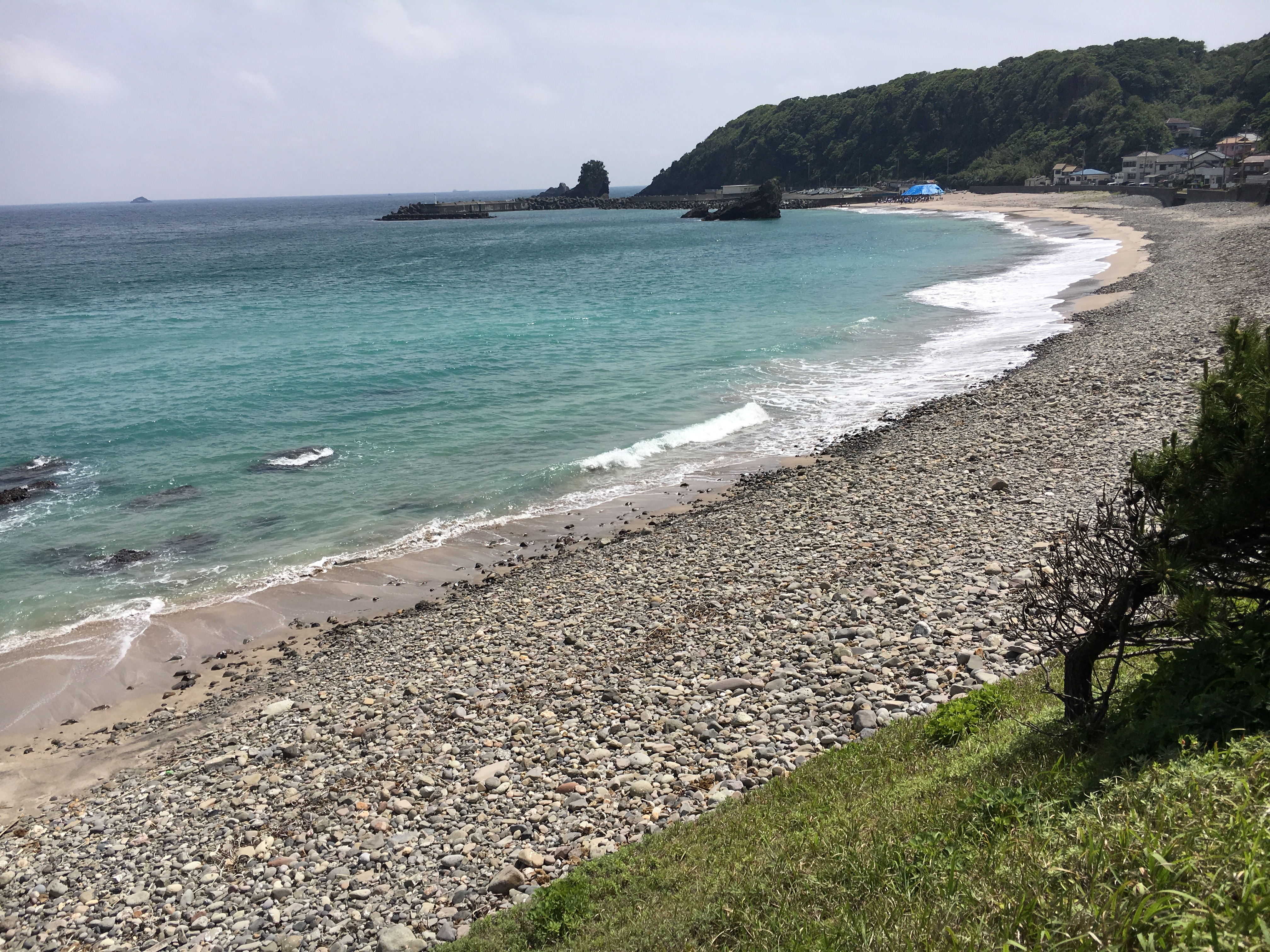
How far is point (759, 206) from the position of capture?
451 feet

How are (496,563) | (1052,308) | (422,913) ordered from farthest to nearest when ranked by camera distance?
1. (1052,308)
2. (496,563)
3. (422,913)

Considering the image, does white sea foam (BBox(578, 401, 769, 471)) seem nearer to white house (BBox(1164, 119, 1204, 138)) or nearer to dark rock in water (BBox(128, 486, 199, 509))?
dark rock in water (BBox(128, 486, 199, 509))

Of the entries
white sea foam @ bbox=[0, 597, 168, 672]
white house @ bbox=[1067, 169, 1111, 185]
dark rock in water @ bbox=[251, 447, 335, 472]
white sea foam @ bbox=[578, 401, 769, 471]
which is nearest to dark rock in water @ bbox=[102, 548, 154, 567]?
white sea foam @ bbox=[0, 597, 168, 672]

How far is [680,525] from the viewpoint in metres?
16.9

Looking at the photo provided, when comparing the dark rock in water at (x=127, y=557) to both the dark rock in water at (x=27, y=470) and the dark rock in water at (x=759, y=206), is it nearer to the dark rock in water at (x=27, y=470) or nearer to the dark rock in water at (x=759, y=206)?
the dark rock in water at (x=27, y=470)

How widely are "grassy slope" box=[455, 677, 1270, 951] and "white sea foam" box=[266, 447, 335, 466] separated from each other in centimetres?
1878

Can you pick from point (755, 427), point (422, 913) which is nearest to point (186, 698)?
point (422, 913)

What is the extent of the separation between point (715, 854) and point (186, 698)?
10.0m

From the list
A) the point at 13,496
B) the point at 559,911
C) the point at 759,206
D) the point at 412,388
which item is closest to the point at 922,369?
the point at 412,388

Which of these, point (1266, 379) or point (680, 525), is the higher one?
point (1266, 379)

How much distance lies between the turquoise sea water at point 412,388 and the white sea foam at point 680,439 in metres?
0.12

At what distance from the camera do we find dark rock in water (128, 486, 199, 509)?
2028 cm

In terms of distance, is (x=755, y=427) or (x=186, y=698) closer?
(x=186, y=698)

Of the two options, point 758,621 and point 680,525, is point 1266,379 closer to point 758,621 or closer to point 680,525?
point 758,621
